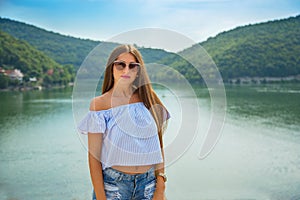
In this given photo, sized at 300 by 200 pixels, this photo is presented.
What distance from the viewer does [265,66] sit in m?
47.6

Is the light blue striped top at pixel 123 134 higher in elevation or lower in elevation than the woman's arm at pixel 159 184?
higher

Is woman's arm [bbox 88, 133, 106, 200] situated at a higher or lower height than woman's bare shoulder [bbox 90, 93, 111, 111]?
lower

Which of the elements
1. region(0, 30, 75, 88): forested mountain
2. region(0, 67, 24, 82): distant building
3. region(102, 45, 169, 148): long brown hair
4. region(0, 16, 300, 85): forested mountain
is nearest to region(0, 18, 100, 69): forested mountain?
region(0, 16, 300, 85): forested mountain

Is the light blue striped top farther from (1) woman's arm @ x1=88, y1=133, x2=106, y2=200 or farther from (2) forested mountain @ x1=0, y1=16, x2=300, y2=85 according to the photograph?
(2) forested mountain @ x1=0, y1=16, x2=300, y2=85

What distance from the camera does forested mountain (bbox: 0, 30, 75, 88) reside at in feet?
141

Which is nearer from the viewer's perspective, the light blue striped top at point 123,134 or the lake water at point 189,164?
the light blue striped top at point 123,134

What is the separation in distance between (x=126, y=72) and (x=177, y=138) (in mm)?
311

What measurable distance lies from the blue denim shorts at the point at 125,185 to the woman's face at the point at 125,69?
30 cm

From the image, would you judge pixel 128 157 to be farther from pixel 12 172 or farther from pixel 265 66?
pixel 265 66

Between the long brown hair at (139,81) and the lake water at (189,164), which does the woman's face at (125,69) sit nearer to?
the long brown hair at (139,81)

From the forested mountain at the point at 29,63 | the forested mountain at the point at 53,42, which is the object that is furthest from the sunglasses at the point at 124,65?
the forested mountain at the point at 53,42

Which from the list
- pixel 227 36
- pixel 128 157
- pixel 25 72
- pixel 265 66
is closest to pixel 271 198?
pixel 128 157

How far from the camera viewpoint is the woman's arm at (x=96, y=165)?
118cm

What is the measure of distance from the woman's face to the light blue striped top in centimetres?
9
